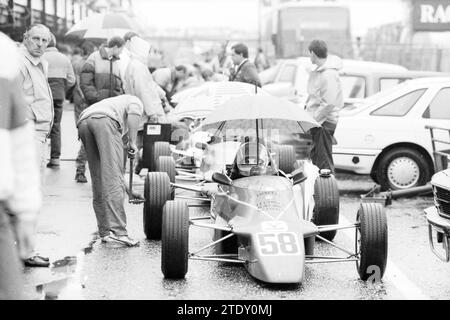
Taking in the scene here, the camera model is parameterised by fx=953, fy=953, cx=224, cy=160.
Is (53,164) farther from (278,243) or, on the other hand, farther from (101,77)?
(278,243)

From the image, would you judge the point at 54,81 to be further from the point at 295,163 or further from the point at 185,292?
the point at 185,292

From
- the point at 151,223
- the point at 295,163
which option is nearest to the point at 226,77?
the point at 295,163

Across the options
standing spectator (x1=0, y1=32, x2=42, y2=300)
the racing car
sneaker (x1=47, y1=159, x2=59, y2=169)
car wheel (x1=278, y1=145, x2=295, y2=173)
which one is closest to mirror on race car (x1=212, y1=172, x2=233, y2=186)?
the racing car

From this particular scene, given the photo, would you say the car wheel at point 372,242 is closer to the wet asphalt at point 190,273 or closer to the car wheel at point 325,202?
the wet asphalt at point 190,273

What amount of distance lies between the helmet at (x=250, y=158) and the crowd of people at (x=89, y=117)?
1.07 m

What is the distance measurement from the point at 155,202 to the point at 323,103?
11.7ft

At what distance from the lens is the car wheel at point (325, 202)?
9062 mm

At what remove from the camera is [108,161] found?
8.57 meters

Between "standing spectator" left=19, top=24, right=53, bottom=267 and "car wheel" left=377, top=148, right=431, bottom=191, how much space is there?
18.3 feet

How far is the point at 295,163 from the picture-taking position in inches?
428

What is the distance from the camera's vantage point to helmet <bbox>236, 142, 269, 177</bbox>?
329 inches

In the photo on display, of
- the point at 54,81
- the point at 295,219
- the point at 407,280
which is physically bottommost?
the point at 407,280

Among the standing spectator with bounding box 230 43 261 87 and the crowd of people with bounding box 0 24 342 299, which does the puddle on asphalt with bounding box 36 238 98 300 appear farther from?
the standing spectator with bounding box 230 43 261 87
